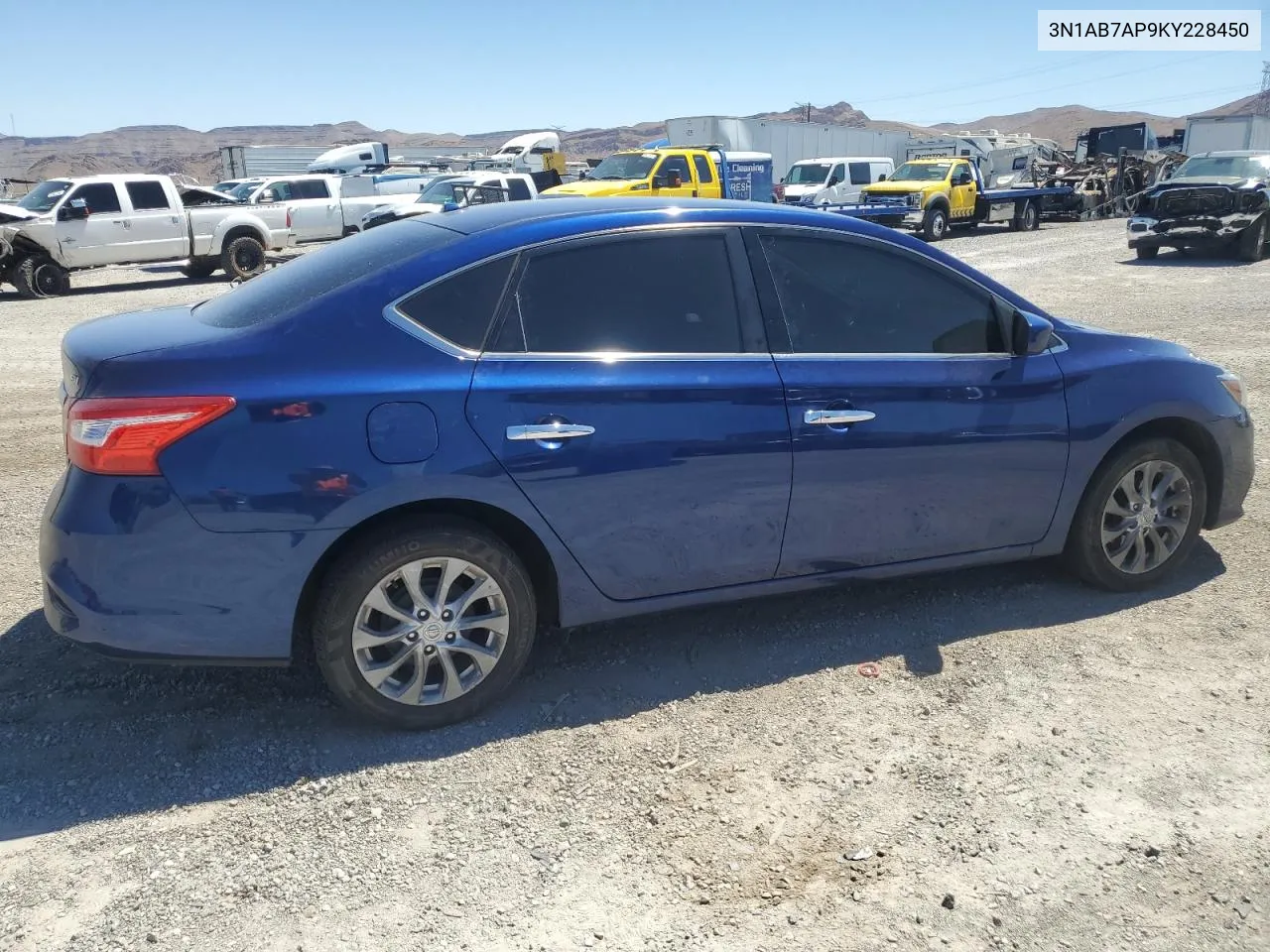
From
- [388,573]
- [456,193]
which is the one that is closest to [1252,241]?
[456,193]

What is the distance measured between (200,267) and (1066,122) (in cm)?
14216

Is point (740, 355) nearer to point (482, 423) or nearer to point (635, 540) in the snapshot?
point (635, 540)

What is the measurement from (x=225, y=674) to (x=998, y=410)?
3104 mm

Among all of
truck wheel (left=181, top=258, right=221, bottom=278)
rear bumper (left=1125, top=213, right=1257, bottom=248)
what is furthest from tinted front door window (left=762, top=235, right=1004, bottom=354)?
truck wheel (left=181, top=258, right=221, bottom=278)

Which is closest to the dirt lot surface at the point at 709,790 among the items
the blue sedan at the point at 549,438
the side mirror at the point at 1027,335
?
the blue sedan at the point at 549,438

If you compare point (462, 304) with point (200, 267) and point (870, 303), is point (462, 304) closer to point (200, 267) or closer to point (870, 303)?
point (870, 303)

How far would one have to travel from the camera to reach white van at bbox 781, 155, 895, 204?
87.3ft

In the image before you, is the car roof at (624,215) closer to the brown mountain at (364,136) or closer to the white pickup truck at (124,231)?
the white pickup truck at (124,231)

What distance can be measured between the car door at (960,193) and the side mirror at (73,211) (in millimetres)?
18562

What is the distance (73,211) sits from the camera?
17891 mm

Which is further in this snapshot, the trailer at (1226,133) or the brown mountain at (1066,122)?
the brown mountain at (1066,122)

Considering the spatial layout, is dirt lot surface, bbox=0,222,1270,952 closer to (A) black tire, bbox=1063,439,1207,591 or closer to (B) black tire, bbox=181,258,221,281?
(A) black tire, bbox=1063,439,1207,591

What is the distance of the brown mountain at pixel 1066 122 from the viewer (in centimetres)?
12873

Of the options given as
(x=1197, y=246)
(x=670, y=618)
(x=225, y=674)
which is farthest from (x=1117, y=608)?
(x=1197, y=246)
